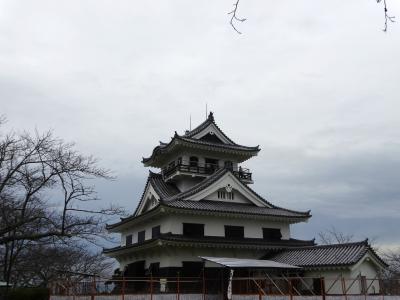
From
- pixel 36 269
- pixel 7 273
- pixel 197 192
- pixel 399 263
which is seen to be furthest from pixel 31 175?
pixel 399 263

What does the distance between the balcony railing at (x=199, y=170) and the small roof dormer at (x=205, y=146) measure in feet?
4.22

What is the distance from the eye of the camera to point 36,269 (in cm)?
3950

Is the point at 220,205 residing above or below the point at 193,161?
below

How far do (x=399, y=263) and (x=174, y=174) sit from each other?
25.5m

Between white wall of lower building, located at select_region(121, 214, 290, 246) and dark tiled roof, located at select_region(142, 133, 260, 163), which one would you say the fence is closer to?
white wall of lower building, located at select_region(121, 214, 290, 246)

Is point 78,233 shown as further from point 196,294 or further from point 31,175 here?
point 196,294

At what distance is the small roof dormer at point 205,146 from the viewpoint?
36.3 meters

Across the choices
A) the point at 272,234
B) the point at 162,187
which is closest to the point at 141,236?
the point at 162,187

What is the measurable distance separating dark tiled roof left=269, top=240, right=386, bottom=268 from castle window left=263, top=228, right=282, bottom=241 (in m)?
2.72

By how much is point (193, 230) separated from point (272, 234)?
6895 mm

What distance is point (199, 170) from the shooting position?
36.8m

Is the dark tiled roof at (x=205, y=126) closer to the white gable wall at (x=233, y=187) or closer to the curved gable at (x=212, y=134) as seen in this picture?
the curved gable at (x=212, y=134)

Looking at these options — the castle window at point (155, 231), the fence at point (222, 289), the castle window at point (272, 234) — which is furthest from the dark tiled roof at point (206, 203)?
the fence at point (222, 289)

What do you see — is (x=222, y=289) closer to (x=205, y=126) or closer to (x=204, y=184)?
(x=204, y=184)
